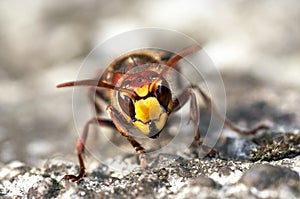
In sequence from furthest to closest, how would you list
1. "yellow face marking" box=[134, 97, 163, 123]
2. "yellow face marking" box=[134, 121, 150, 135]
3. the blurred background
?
1. the blurred background
2. "yellow face marking" box=[134, 121, 150, 135]
3. "yellow face marking" box=[134, 97, 163, 123]

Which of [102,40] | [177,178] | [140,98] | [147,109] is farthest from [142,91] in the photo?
[102,40]

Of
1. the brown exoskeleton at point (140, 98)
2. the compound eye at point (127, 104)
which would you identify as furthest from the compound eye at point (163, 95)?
the compound eye at point (127, 104)

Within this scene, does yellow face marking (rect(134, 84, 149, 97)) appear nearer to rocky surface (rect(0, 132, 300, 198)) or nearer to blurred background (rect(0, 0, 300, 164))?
rocky surface (rect(0, 132, 300, 198))

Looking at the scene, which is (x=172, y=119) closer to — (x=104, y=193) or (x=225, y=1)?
(x=104, y=193)

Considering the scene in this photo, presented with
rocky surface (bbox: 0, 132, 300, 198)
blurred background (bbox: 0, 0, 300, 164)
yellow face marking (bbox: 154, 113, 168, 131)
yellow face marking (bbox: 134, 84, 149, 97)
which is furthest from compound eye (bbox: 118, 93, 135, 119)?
blurred background (bbox: 0, 0, 300, 164)

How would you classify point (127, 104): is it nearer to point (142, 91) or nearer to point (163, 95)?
point (142, 91)
